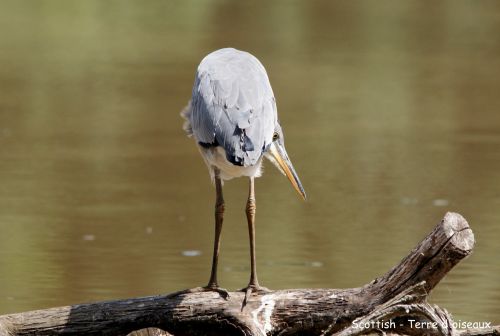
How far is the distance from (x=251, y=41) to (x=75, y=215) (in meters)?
9.82

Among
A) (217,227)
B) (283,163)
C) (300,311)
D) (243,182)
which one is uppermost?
(283,163)

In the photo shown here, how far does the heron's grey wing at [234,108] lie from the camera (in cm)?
550

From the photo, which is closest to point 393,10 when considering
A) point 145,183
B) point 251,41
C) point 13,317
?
point 251,41

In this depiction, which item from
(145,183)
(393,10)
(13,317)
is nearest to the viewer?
(13,317)

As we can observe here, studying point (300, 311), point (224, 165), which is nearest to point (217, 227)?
point (224, 165)

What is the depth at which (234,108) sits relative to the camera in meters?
5.66

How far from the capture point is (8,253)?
8.20 metres

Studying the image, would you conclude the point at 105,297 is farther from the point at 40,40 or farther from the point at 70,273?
the point at 40,40

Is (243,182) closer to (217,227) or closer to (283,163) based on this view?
(217,227)

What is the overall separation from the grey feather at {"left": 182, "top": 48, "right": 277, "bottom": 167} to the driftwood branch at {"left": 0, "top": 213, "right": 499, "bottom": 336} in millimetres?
615

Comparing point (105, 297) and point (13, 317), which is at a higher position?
point (13, 317)

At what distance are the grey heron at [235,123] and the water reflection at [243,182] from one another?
5.21ft

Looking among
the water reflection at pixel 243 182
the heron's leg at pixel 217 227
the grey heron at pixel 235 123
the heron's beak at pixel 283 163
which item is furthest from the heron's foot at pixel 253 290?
the water reflection at pixel 243 182

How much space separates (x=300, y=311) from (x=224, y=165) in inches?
31.0
